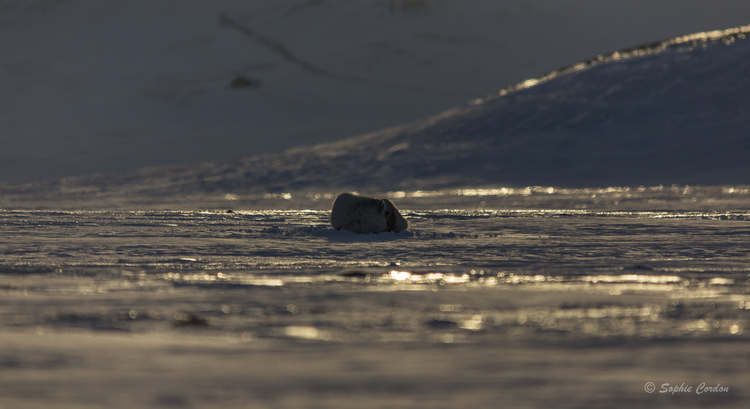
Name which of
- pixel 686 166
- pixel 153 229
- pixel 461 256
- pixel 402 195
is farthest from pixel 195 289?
pixel 686 166

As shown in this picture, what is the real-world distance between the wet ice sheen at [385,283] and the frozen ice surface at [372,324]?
0.06 feet

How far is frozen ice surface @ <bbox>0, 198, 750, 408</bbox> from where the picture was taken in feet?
6.12

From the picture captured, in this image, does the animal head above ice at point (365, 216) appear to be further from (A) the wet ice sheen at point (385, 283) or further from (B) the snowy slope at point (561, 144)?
(B) the snowy slope at point (561, 144)

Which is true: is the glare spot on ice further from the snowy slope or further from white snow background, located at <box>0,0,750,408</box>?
the snowy slope

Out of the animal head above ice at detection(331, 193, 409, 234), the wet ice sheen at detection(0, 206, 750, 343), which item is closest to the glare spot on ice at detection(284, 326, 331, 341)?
the wet ice sheen at detection(0, 206, 750, 343)

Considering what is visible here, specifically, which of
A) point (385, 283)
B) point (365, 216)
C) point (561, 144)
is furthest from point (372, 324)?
point (561, 144)

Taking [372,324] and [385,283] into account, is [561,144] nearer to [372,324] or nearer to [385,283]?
[385,283]

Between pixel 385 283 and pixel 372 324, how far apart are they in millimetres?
995

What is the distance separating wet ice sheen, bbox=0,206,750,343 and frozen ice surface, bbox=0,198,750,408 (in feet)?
0.06

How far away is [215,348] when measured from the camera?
2.27m

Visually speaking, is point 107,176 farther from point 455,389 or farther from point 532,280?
point 455,389

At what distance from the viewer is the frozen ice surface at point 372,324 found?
187 centimetres

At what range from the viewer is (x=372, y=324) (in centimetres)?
268

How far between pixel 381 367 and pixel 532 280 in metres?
1.92
